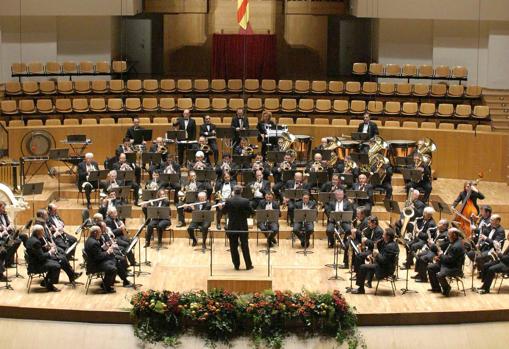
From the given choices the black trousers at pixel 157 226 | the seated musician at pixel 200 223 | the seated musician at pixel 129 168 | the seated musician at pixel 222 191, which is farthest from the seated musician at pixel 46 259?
the seated musician at pixel 129 168

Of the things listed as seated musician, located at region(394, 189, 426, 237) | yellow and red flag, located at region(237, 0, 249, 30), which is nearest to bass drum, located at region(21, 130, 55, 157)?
yellow and red flag, located at region(237, 0, 249, 30)

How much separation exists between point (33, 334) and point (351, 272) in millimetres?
4774

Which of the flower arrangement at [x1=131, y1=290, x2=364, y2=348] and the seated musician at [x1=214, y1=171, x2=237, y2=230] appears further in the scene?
the seated musician at [x1=214, y1=171, x2=237, y2=230]

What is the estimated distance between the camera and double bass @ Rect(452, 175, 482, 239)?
59.1ft

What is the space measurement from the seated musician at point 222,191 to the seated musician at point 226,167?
42 centimetres

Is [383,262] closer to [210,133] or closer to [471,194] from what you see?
[471,194]

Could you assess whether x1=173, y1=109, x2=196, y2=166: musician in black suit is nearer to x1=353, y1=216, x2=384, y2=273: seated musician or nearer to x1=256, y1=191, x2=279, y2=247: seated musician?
x1=256, y1=191, x2=279, y2=247: seated musician

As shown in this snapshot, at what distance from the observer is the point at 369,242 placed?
1614 centimetres

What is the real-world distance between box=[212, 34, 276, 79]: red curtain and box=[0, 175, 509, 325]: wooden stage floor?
9422 millimetres

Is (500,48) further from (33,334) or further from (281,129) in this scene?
(33,334)

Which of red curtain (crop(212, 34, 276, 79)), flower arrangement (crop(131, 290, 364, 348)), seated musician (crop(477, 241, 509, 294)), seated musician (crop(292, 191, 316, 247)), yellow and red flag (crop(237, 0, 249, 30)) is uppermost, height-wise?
yellow and red flag (crop(237, 0, 249, 30))

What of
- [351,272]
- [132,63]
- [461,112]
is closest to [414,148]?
[461,112]

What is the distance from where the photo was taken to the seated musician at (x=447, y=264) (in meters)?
15.6

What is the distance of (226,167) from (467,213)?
4422 mm
